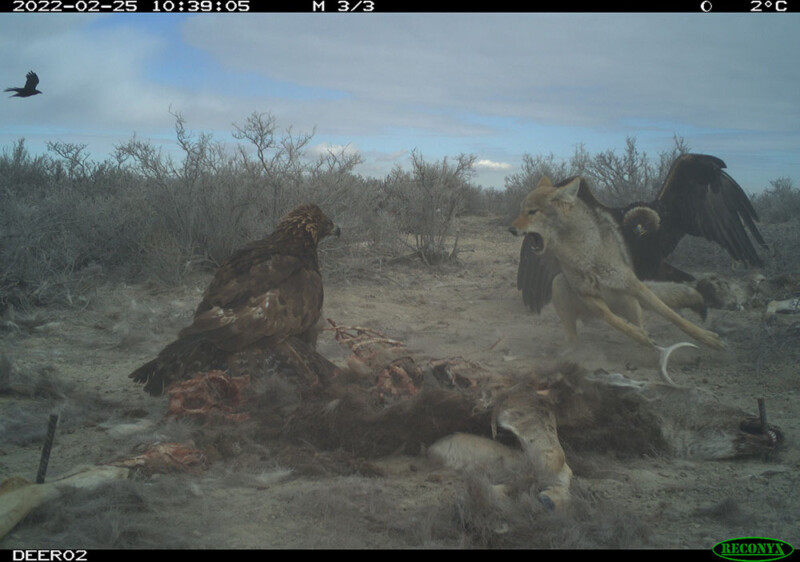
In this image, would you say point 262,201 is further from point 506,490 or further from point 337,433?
point 506,490

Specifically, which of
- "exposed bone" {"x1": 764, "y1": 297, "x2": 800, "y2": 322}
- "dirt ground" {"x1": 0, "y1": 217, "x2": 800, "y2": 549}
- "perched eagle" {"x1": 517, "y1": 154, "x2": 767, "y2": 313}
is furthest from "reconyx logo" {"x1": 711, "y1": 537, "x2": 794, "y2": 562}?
"exposed bone" {"x1": 764, "y1": 297, "x2": 800, "y2": 322}

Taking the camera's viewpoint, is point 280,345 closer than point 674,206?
Yes

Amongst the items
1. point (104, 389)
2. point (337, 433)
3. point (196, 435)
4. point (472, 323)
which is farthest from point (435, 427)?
point (472, 323)

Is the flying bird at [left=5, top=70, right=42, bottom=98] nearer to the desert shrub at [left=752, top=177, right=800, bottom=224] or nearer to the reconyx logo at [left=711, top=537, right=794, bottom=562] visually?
the reconyx logo at [left=711, top=537, right=794, bottom=562]

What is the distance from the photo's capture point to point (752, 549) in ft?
9.05

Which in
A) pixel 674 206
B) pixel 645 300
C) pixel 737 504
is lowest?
pixel 737 504

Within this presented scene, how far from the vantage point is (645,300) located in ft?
19.7

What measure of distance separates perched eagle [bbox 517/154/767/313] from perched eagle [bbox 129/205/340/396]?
8.42 ft

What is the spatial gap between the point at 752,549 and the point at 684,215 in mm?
4359

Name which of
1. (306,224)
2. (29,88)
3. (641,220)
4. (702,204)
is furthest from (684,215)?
(29,88)

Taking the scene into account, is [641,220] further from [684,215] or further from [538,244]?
[538,244]

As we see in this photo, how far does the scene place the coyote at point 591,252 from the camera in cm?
579

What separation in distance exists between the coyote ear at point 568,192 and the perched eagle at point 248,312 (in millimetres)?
2343

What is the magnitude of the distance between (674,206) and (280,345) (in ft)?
14.3
